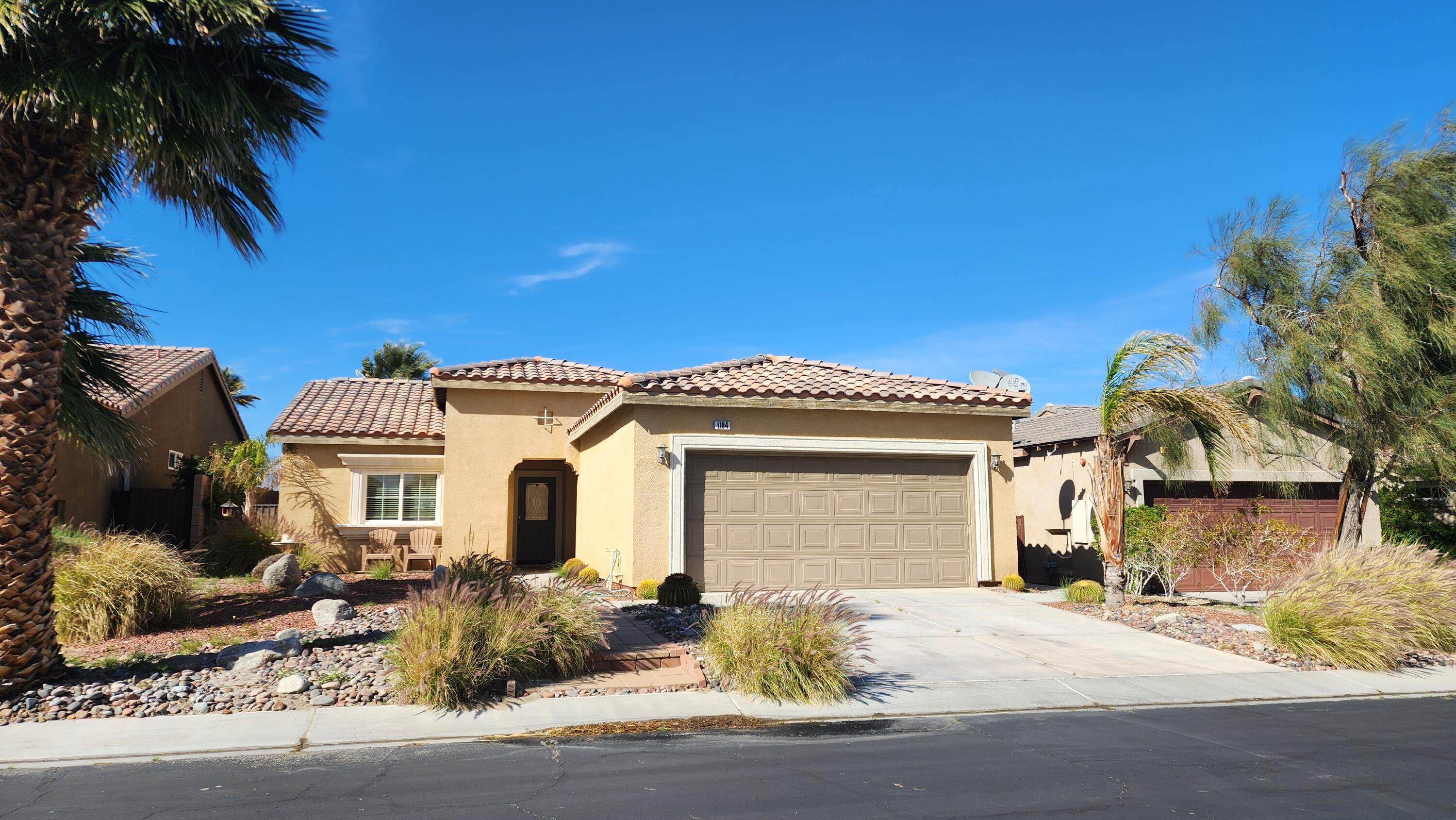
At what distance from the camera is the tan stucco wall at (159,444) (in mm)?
16578

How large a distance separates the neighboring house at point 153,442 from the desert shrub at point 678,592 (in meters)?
8.06

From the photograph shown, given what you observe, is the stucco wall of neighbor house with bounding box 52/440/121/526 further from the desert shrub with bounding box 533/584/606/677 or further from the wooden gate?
the desert shrub with bounding box 533/584/606/677

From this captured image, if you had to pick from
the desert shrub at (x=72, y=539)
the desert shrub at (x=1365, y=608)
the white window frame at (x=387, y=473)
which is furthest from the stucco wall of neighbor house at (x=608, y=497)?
the desert shrub at (x=1365, y=608)

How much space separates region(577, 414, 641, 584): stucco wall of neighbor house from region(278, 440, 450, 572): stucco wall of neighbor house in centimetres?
310

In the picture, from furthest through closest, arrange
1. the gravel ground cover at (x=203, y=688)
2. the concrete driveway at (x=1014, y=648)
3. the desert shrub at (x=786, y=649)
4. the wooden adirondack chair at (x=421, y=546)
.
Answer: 1. the wooden adirondack chair at (x=421, y=546)
2. the concrete driveway at (x=1014, y=648)
3. the desert shrub at (x=786, y=649)
4. the gravel ground cover at (x=203, y=688)

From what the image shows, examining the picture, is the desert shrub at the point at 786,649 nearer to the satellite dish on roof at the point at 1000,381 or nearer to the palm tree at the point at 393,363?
the satellite dish on roof at the point at 1000,381

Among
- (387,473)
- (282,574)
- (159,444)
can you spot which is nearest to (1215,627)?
(282,574)

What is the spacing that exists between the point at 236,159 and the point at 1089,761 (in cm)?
905

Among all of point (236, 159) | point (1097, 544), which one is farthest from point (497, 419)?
point (1097, 544)

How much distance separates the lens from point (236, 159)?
340 inches

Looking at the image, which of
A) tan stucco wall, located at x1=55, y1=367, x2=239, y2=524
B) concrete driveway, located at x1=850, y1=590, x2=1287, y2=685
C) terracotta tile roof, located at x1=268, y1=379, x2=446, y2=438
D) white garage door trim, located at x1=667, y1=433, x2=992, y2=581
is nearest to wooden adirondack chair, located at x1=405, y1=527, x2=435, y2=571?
terracotta tile roof, located at x1=268, y1=379, x2=446, y2=438

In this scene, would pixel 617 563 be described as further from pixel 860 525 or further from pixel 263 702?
pixel 263 702

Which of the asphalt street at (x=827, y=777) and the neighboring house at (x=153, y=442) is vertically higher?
the neighboring house at (x=153, y=442)

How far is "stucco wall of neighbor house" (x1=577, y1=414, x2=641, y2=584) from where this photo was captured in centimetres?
1428
